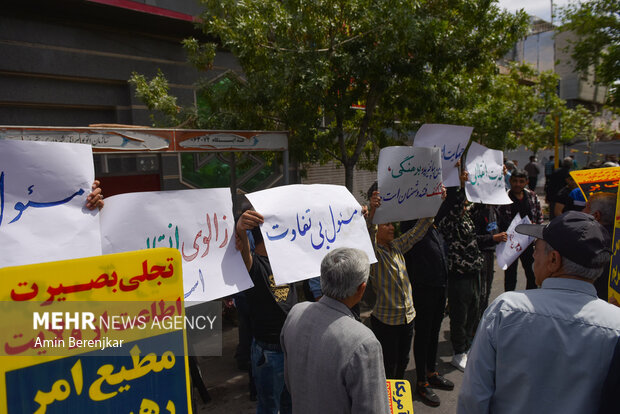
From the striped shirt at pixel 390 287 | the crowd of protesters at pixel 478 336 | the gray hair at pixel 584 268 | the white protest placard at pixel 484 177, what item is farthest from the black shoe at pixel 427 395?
the gray hair at pixel 584 268

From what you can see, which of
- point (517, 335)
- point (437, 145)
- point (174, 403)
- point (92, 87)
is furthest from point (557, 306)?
point (92, 87)

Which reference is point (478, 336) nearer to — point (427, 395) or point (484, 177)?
point (427, 395)

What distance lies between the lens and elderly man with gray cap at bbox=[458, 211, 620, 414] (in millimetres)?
1518

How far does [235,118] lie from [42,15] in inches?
162

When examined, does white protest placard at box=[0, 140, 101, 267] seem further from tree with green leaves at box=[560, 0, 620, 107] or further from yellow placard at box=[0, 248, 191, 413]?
tree with green leaves at box=[560, 0, 620, 107]

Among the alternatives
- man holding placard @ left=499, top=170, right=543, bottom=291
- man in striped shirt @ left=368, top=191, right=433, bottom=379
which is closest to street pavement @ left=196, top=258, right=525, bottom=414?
man in striped shirt @ left=368, top=191, right=433, bottom=379

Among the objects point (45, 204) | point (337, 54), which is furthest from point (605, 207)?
point (45, 204)

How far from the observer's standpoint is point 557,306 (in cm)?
158

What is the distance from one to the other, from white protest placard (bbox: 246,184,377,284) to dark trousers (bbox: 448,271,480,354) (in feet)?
4.91

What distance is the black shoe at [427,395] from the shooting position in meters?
3.63

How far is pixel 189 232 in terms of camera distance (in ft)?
7.80

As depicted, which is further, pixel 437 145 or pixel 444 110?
pixel 444 110

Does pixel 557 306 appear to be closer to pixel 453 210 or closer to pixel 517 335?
pixel 517 335

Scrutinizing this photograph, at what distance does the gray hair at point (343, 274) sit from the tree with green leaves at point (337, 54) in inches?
135
